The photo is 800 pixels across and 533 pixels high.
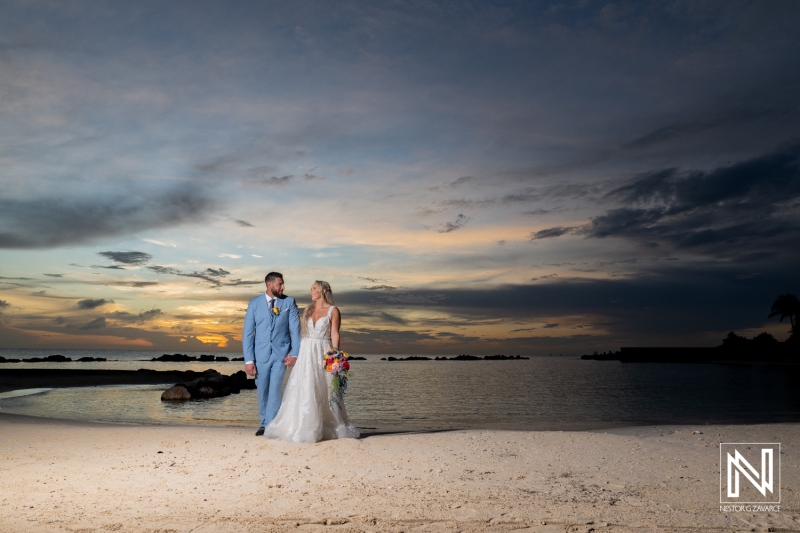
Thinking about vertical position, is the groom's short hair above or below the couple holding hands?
above

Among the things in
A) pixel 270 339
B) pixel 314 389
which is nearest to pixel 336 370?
pixel 314 389

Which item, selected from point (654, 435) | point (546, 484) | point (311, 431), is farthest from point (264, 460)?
point (654, 435)

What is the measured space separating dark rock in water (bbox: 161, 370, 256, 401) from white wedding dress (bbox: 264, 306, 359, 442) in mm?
21964

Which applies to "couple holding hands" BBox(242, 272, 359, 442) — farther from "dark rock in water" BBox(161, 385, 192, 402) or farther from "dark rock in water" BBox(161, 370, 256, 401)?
"dark rock in water" BBox(161, 370, 256, 401)

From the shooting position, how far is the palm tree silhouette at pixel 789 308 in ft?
381

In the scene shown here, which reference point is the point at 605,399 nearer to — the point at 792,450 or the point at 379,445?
the point at 792,450

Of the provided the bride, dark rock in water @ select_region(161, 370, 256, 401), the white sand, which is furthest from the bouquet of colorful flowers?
dark rock in water @ select_region(161, 370, 256, 401)

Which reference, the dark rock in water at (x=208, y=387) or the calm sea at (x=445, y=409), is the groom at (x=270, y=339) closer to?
the calm sea at (x=445, y=409)

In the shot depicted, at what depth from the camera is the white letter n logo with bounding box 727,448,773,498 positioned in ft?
26.8

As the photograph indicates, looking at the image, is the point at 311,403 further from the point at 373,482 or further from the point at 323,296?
the point at 373,482

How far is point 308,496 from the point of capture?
301 inches

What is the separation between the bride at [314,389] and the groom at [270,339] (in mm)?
408

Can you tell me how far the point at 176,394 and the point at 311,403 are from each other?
74.9 feet

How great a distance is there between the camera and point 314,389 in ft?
36.1
